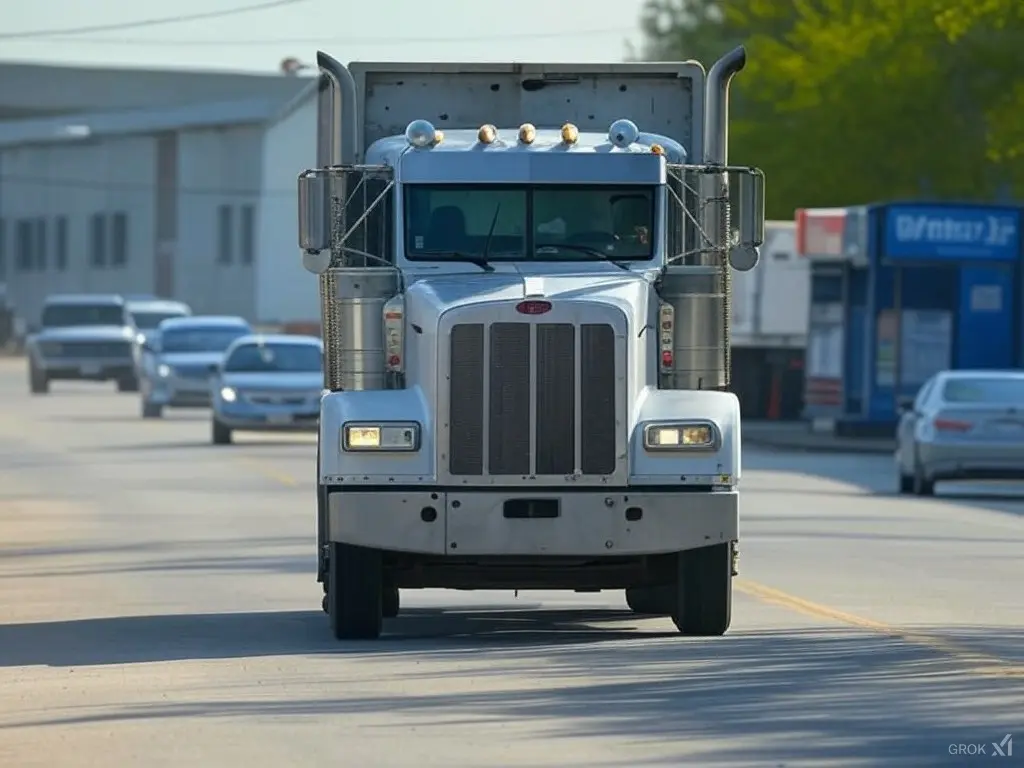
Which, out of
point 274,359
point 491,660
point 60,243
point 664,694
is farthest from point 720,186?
point 60,243

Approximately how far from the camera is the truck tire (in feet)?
50.6

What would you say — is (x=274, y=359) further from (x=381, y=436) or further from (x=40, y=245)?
(x=40, y=245)

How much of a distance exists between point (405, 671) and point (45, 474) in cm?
2097

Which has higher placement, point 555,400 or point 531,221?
point 531,221

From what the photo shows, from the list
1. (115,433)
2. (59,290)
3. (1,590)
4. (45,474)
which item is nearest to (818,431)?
(115,433)

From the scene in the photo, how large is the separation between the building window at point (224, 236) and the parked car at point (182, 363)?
4305cm

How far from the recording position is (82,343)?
59.9 meters

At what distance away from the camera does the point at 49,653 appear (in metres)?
15.2

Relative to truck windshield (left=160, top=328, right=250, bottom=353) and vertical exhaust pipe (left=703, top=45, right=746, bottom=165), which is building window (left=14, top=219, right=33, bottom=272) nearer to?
truck windshield (left=160, top=328, right=250, bottom=353)

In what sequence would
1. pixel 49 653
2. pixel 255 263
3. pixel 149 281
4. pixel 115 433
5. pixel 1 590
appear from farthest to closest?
pixel 149 281, pixel 255 263, pixel 115 433, pixel 1 590, pixel 49 653

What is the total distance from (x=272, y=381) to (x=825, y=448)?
9.33 meters

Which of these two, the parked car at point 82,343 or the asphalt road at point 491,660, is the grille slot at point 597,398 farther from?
the parked car at point 82,343

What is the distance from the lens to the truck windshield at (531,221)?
54.3ft

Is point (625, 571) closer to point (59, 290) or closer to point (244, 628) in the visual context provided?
point (244, 628)
